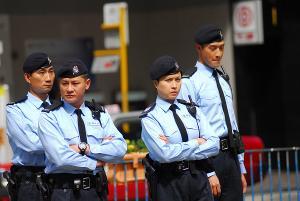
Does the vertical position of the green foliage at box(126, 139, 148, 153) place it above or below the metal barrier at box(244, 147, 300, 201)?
above

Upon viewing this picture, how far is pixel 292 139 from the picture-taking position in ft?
55.0

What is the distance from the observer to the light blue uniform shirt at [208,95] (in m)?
7.27

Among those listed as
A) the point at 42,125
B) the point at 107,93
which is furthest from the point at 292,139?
the point at 42,125

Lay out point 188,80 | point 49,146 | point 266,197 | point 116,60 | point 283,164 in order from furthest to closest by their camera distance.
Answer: point 283,164, point 116,60, point 266,197, point 188,80, point 49,146

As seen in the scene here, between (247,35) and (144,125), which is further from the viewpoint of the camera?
(247,35)

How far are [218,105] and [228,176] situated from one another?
0.59m

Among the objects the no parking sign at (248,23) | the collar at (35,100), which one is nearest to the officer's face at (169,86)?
the collar at (35,100)

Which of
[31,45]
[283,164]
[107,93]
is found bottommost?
[283,164]

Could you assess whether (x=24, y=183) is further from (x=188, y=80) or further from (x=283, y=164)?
(x=283, y=164)

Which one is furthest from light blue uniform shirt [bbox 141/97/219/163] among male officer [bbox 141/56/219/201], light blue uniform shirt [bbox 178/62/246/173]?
light blue uniform shirt [bbox 178/62/246/173]

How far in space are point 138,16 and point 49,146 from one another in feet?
38.3

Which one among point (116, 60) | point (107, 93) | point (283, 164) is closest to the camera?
point (116, 60)

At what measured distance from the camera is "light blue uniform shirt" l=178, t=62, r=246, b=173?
23.8 feet

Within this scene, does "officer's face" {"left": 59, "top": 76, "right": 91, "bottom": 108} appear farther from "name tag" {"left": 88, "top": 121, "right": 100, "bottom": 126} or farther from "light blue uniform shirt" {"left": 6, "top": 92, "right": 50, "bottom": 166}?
"light blue uniform shirt" {"left": 6, "top": 92, "right": 50, "bottom": 166}
